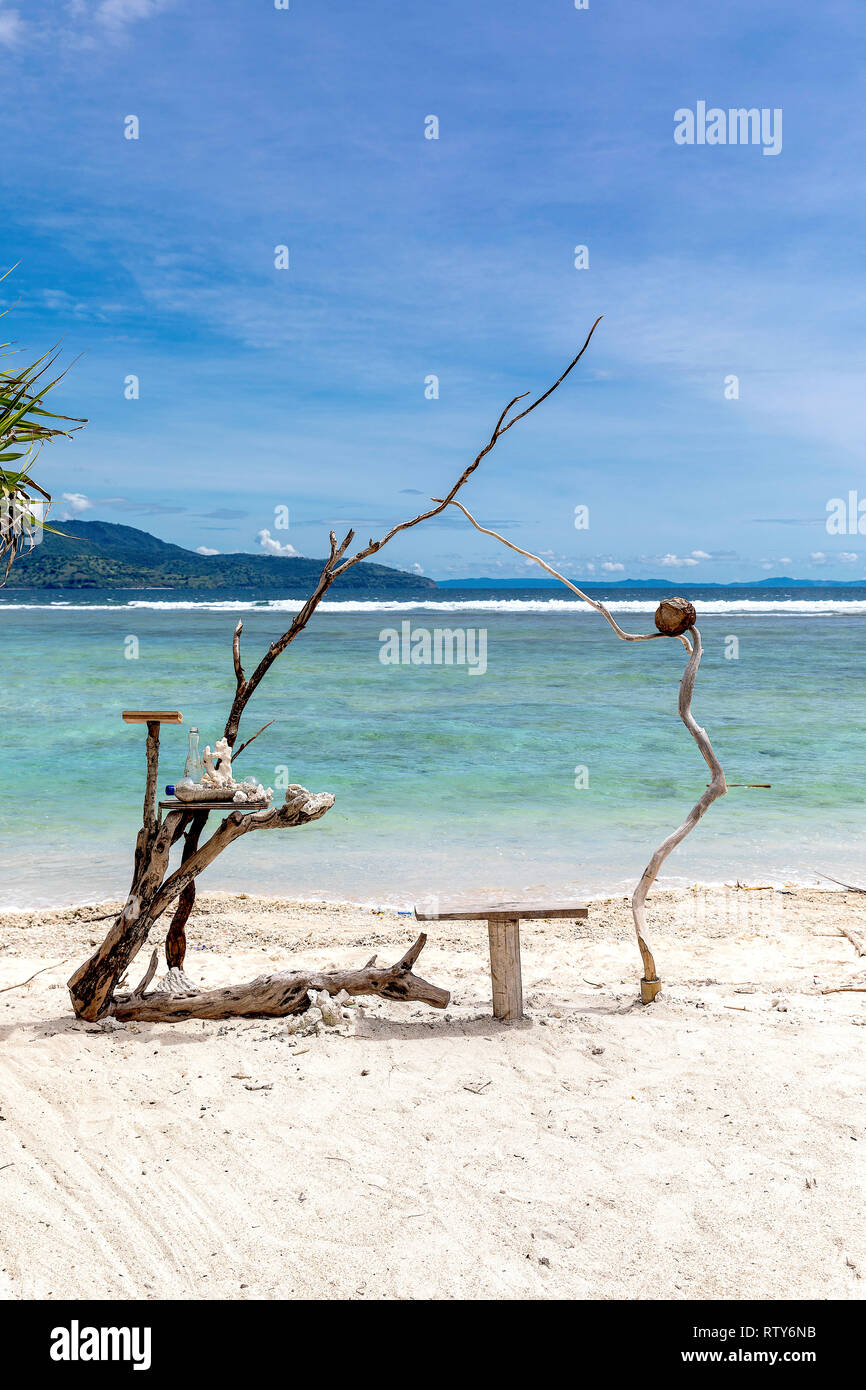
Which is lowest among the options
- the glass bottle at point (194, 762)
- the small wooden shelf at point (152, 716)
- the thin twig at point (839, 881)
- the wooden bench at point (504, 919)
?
the thin twig at point (839, 881)

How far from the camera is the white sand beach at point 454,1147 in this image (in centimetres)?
293

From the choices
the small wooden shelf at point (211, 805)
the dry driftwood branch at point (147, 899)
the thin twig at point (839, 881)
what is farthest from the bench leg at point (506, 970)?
the thin twig at point (839, 881)

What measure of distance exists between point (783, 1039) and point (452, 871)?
4.05 meters

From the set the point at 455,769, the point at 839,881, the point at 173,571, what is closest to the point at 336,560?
the point at 839,881

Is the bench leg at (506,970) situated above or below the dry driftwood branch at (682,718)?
below

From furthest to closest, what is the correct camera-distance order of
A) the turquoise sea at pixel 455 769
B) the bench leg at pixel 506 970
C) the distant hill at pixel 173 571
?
the distant hill at pixel 173 571
the turquoise sea at pixel 455 769
the bench leg at pixel 506 970

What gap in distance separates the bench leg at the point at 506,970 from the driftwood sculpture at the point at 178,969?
0.33m

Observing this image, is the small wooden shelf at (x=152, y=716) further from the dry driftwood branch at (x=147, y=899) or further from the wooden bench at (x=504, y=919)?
the wooden bench at (x=504, y=919)

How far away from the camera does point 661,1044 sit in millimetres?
4547

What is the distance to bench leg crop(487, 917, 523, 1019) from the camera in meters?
4.73

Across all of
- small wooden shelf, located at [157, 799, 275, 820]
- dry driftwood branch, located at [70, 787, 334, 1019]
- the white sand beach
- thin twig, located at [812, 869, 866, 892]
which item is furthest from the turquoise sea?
small wooden shelf, located at [157, 799, 275, 820]

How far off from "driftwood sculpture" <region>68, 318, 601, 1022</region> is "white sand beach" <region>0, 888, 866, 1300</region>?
13 cm

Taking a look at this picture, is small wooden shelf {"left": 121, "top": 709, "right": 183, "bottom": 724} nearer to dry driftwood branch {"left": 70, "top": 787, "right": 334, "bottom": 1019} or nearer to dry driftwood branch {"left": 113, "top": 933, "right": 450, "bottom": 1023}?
dry driftwood branch {"left": 70, "top": 787, "right": 334, "bottom": 1019}

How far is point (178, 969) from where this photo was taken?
504 centimetres
